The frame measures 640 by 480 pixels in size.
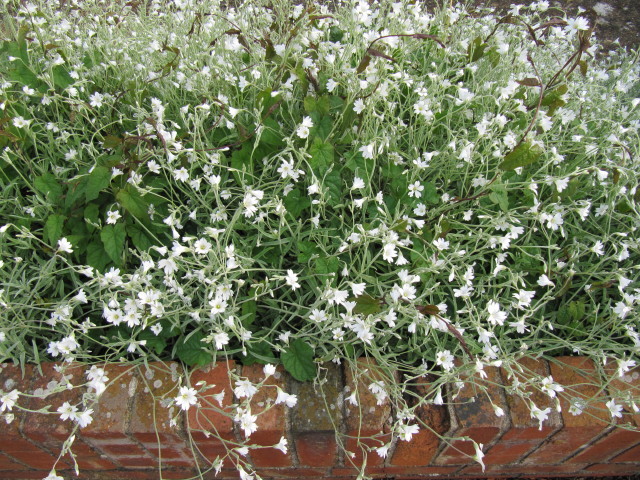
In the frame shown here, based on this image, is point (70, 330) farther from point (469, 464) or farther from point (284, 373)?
point (469, 464)

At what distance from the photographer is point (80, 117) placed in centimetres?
207

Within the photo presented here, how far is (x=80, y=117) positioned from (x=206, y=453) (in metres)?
1.43

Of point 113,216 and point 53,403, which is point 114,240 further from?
point 53,403

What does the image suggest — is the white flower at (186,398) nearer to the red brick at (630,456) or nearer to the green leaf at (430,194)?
the green leaf at (430,194)

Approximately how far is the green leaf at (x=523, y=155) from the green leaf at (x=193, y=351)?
118cm

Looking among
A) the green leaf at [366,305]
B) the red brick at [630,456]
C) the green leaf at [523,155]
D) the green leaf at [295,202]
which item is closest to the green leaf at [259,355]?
the green leaf at [366,305]

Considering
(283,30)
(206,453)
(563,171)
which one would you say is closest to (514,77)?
(563,171)

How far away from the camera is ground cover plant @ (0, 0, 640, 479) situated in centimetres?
154

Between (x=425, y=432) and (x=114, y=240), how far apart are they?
120 cm

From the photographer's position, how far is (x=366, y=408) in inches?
61.8

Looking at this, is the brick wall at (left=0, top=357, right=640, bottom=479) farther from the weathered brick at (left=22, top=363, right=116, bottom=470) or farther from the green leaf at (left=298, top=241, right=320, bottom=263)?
the green leaf at (left=298, top=241, right=320, bottom=263)

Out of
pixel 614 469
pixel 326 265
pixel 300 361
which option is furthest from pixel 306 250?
pixel 614 469

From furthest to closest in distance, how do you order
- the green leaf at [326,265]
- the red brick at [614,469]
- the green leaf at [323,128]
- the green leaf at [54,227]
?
the red brick at [614,469], the green leaf at [323,128], the green leaf at [54,227], the green leaf at [326,265]

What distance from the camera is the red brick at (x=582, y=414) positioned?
158cm
